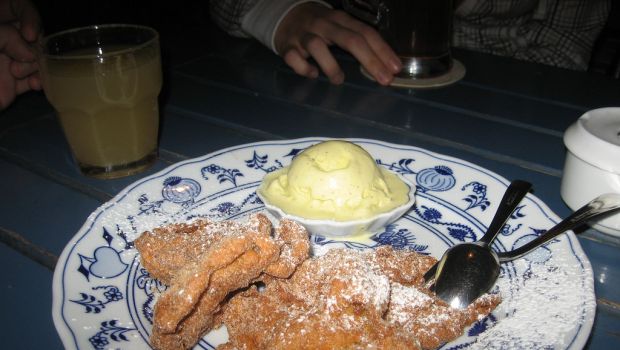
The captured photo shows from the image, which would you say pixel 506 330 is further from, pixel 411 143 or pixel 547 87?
pixel 547 87

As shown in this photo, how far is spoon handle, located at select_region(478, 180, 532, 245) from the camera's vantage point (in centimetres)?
112

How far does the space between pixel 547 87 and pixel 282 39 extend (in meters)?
1.26

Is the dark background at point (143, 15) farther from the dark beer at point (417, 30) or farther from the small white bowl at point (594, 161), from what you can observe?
the small white bowl at point (594, 161)

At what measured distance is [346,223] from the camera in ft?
3.80

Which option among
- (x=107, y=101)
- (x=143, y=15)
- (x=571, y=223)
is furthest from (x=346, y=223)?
(x=143, y=15)

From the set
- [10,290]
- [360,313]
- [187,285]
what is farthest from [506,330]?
[10,290]

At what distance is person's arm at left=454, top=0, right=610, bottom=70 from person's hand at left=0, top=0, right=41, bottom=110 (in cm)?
227

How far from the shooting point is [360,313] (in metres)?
0.83

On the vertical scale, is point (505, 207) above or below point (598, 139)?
below

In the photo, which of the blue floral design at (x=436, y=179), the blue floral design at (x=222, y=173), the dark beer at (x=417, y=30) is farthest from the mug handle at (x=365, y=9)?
the blue floral design at (x=222, y=173)

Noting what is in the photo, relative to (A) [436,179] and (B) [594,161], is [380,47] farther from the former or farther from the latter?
(B) [594,161]

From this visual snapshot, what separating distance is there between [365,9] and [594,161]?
137 cm

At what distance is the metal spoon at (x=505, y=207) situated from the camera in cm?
112

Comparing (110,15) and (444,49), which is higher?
(444,49)
